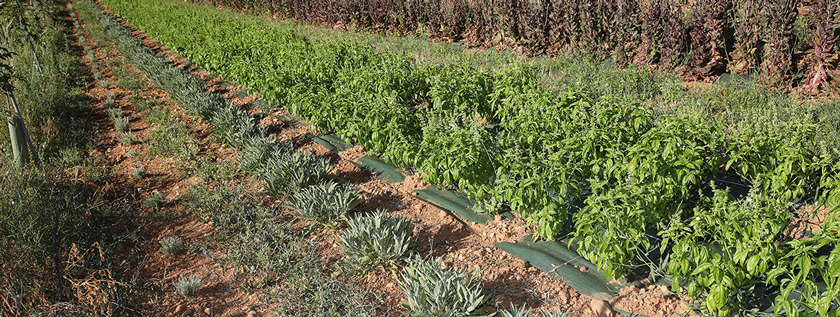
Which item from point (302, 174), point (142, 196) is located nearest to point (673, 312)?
point (302, 174)

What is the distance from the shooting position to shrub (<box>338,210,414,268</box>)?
11.1 ft

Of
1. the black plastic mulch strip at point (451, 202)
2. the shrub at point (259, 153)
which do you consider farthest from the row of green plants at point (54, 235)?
the black plastic mulch strip at point (451, 202)

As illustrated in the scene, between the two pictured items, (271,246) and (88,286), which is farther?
(271,246)

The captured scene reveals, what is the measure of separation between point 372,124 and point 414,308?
225 centimetres

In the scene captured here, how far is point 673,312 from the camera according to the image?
2.78 metres

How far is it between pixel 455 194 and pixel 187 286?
2302 mm

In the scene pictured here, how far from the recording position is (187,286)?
10.9ft

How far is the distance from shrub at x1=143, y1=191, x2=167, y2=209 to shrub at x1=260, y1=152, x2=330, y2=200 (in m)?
1.05

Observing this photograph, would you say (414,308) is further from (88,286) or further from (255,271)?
(88,286)

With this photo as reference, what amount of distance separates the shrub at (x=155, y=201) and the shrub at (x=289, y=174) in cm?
105

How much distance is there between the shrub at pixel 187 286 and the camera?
333 centimetres

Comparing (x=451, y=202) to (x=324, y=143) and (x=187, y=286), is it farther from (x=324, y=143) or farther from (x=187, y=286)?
(x=324, y=143)

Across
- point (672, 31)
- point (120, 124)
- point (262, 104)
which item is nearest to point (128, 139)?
point (120, 124)

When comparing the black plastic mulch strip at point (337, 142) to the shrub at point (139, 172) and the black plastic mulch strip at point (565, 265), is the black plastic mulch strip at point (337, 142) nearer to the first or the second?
the shrub at point (139, 172)
